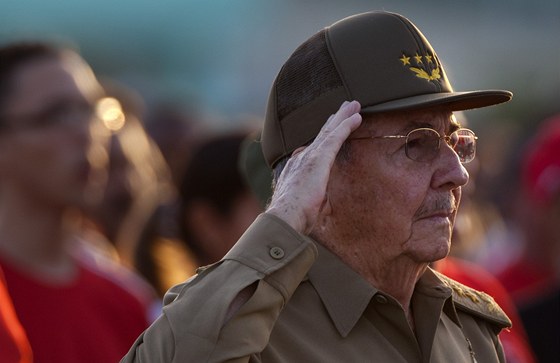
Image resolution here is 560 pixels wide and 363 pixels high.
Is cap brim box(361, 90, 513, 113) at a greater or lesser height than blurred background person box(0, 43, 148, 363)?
greater

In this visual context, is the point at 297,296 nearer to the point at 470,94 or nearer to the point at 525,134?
the point at 470,94

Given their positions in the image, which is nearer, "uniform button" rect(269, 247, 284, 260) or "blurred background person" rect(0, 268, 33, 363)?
"uniform button" rect(269, 247, 284, 260)

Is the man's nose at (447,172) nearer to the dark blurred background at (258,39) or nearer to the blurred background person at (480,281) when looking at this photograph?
the blurred background person at (480,281)

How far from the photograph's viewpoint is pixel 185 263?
6.75 m

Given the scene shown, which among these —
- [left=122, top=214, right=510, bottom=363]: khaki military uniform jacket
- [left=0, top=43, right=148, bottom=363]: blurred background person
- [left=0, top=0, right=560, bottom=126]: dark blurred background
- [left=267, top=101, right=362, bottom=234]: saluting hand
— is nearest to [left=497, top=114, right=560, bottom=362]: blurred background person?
[left=0, top=43, right=148, bottom=363]: blurred background person

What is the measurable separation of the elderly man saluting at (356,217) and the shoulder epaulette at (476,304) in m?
0.02

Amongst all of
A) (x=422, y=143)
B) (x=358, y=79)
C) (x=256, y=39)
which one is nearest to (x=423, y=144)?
(x=422, y=143)

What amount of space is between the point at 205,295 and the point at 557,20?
26.9m

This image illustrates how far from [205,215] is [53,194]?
66 cm

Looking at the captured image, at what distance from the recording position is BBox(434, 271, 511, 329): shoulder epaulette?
165 inches

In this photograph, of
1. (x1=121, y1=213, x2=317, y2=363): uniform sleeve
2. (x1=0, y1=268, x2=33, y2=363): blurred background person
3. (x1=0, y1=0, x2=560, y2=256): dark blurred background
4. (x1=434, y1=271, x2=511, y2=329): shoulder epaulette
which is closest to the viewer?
(x1=121, y1=213, x2=317, y2=363): uniform sleeve

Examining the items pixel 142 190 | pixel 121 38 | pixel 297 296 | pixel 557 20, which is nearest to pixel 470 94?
pixel 297 296

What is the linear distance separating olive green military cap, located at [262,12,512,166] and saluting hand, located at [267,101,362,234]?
0.09 meters

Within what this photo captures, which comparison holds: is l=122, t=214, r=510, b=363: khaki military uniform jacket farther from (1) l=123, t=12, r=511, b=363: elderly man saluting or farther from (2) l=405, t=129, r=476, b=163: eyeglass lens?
(2) l=405, t=129, r=476, b=163: eyeglass lens
